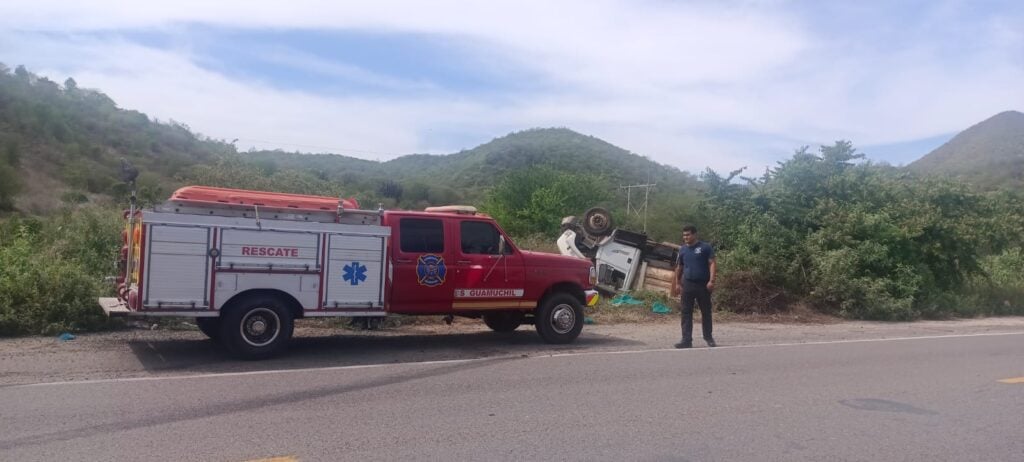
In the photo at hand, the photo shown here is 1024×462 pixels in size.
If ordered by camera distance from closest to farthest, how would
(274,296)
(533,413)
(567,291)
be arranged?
(533,413), (274,296), (567,291)

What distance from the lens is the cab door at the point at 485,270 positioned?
1127 centimetres

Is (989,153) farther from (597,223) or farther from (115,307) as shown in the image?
(115,307)

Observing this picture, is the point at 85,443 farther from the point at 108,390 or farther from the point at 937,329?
the point at 937,329

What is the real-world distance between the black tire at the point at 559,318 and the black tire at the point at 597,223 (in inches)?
385

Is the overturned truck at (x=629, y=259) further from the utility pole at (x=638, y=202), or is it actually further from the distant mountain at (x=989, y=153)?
the distant mountain at (x=989, y=153)

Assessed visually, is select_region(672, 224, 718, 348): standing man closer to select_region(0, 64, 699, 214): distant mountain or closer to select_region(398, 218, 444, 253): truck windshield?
select_region(398, 218, 444, 253): truck windshield

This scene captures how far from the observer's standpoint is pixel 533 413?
7.31 m

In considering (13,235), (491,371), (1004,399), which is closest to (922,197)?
(1004,399)

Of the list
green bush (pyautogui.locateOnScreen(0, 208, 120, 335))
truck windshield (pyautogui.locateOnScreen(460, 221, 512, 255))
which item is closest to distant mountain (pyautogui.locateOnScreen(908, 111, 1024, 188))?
truck windshield (pyautogui.locateOnScreen(460, 221, 512, 255))

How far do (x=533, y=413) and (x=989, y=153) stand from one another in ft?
272

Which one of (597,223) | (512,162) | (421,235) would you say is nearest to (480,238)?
(421,235)

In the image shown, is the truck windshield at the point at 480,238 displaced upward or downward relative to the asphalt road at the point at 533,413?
upward

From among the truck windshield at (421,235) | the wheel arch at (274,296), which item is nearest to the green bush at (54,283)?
the wheel arch at (274,296)

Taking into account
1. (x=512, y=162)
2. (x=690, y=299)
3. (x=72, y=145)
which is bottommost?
(x=690, y=299)
